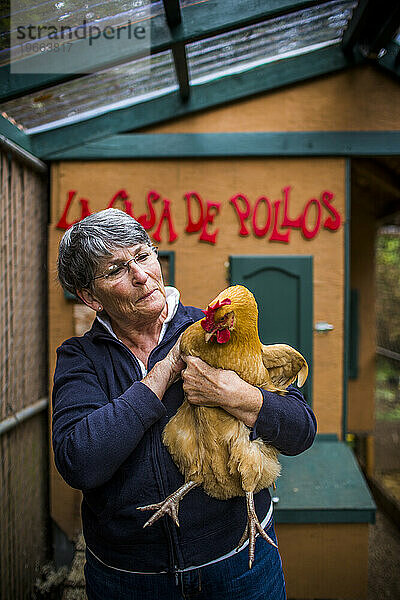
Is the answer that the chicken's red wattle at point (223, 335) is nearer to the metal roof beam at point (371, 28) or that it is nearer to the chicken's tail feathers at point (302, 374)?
the chicken's tail feathers at point (302, 374)

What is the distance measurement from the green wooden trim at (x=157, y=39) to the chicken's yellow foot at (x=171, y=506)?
221 centimetres

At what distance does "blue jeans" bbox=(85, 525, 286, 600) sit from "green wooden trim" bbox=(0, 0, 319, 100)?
7.71ft

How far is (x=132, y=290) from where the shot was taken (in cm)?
137

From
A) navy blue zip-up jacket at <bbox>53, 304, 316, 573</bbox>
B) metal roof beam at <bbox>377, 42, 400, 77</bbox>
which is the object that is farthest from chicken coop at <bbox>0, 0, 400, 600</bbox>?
navy blue zip-up jacket at <bbox>53, 304, 316, 573</bbox>

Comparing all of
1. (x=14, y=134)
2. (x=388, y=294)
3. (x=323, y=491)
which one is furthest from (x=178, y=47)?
(x=388, y=294)

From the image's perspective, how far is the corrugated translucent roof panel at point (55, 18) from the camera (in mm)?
2268

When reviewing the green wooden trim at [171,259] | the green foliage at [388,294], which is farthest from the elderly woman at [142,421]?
the green foliage at [388,294]

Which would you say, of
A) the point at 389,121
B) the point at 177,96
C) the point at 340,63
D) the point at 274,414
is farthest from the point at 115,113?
the point at 274,414

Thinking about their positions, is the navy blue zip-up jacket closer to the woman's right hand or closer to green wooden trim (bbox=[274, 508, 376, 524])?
the woman's right hand

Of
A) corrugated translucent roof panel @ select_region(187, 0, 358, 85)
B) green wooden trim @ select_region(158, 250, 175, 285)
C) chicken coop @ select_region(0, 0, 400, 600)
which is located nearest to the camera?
corrugated translucent roof panel @ select_region(187, 0, 358, 85)

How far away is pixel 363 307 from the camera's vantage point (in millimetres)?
5855

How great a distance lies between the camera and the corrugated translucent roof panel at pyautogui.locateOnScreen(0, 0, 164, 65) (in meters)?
2.27

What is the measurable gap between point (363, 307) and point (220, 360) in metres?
4.97

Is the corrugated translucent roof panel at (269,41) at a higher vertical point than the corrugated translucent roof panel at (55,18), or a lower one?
higher
